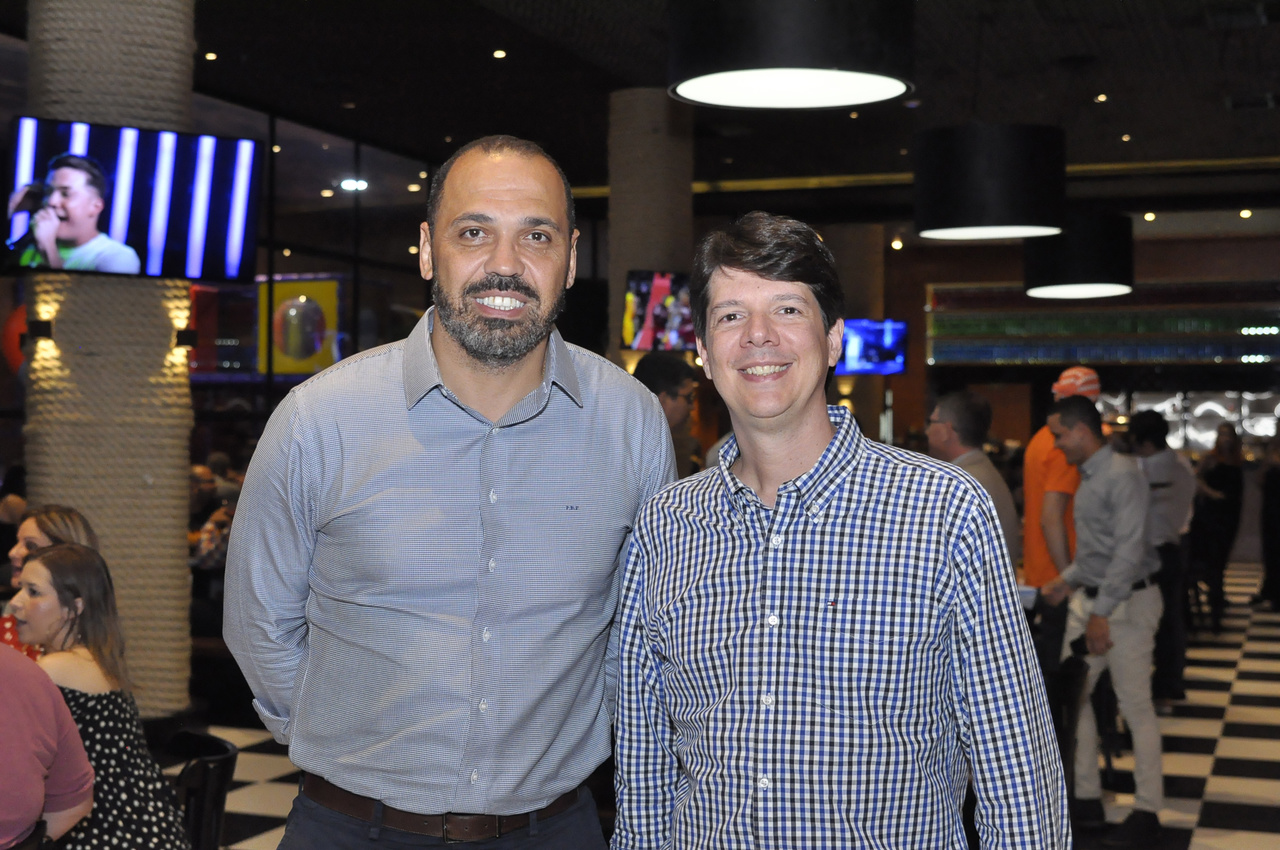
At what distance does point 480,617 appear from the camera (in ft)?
6.09

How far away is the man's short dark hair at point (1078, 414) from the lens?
528 cm

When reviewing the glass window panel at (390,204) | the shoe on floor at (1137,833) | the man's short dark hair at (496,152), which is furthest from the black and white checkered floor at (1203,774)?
the glass window panel at (390,204)

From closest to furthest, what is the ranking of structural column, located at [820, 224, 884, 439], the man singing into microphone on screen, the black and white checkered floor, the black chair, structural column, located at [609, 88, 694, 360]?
1. the black chair
2. the black and white checkered floor
3. the man singing into microphone on screen
4. structural column, located at [609, 88, 694, 360]
5. structural column, located at [820, 224, 884, 439]

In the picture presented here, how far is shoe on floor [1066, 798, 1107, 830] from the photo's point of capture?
5.16 meters

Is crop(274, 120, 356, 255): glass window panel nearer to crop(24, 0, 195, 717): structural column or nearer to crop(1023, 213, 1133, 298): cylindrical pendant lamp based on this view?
crop(24, 0, 195, 717): structural column

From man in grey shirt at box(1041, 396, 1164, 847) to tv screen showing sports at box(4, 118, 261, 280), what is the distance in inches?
Answer: 153

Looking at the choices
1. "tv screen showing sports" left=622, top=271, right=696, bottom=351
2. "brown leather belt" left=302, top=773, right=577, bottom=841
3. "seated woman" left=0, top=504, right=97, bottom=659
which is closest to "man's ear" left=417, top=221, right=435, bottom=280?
"brown leather belt" left=302, top=773, right=577, bottom=841

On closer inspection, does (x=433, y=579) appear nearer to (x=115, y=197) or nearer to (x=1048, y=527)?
(x=1048, y=527)

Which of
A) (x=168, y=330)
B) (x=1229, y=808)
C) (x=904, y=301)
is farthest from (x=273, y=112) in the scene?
(x=904, y=301)

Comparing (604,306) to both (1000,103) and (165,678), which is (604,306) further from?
(165,678)

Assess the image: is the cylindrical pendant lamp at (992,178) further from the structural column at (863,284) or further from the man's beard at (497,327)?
the structural column at (863,284)

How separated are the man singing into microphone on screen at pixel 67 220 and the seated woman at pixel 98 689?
2776mm

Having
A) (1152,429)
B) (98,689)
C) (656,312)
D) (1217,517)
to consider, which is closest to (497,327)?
(98,689)

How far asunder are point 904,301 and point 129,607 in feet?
47.9
